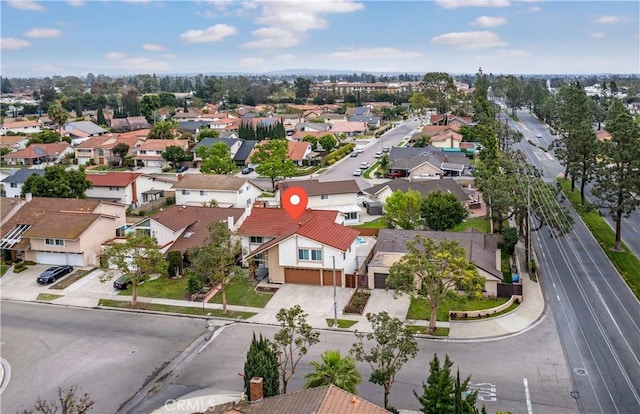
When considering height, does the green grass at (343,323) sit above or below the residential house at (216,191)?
below

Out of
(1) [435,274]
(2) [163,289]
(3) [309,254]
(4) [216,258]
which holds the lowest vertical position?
(2) [163,289]

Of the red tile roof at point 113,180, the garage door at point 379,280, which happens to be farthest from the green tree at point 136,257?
the red tile roof at point 113,180

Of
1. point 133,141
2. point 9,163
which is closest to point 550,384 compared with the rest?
point 133,141

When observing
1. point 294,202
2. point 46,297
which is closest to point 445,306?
point 294,202

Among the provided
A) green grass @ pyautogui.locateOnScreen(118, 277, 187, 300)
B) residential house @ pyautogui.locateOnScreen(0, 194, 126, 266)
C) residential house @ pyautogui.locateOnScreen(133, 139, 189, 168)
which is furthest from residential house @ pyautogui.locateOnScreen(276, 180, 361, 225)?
residential house @ pyautogui.locateOnScreen(133, 139, 189, 168)

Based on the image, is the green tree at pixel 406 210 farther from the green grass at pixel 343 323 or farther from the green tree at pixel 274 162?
the green tree at pixel 274 162

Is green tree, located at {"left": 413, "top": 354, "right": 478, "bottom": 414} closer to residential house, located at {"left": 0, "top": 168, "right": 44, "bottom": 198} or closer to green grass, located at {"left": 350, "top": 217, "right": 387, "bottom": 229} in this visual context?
green grass, located at {"left": 350, "top": 217, "right": 387, "bottom": 229}

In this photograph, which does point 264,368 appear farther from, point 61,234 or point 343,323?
point 61,234
